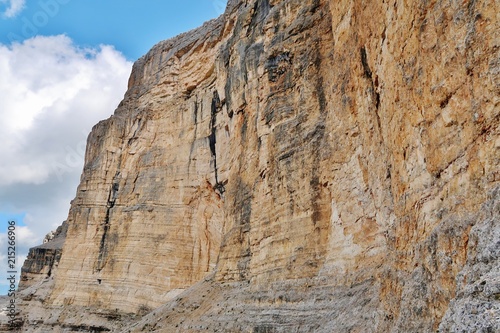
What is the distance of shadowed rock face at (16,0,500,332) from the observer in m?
7.94

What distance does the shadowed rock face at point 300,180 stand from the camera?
7938mm

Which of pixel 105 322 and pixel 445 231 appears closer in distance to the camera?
pixel 445 231

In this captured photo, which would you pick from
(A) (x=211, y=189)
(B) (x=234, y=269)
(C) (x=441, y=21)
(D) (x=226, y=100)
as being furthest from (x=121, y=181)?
(C) (x=441, y=21)

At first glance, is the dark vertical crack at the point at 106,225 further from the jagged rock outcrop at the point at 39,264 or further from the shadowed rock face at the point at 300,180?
the jagged rock outcrop at the point at 39,264

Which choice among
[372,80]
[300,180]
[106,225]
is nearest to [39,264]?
[106,225]

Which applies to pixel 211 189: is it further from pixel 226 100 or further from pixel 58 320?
pixel 58 320

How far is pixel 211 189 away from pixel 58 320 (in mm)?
17648

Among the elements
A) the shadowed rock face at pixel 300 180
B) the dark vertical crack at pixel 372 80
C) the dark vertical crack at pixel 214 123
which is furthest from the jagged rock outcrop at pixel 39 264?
the dark vertical crack at pixel 372 80

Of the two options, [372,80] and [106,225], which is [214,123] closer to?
[106,225]

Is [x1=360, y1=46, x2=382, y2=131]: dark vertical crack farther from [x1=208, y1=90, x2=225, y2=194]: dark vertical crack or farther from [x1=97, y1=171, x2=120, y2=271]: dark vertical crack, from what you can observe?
[x1=97, y1=171, x2=120, y2=271]: dark vertical crack

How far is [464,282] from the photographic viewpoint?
6371mm

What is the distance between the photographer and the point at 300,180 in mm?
20188

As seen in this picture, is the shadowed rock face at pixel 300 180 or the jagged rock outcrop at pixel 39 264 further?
the jagged rock outcrop at pixel 39 264

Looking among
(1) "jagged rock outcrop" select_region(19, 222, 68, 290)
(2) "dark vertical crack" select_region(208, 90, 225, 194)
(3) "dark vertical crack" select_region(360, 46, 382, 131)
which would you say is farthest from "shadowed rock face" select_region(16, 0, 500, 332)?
(1) "jagged rock outcrop" select_region(19, 222, 68, 290)
